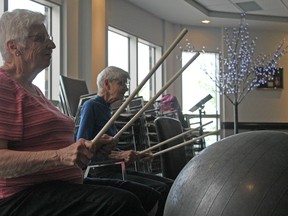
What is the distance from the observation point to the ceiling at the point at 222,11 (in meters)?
7.21

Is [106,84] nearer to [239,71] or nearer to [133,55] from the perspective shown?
[239,71]

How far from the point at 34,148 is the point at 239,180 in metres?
0.69

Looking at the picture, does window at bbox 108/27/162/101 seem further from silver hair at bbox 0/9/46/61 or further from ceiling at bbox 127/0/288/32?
silver hair at bbox 0/9/46/61

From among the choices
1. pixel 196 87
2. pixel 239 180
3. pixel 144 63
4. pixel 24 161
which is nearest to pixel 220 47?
pixel 196 87

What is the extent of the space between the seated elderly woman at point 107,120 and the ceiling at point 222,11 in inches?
183

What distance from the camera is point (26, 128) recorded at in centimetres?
137

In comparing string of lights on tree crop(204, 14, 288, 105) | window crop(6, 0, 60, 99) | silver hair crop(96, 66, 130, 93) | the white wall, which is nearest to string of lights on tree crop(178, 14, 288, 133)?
string of lights on tree crop(204, 14, 288, 105)

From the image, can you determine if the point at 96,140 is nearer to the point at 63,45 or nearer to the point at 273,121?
the point at 63,45

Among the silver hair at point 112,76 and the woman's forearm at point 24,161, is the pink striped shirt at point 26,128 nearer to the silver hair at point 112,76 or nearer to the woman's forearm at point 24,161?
the woman's forearm at point 24,161

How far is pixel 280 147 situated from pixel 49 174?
0.75m

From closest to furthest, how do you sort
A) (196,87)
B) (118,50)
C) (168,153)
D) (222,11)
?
(168,153) → (118,50) → (222,11) → (196,87)

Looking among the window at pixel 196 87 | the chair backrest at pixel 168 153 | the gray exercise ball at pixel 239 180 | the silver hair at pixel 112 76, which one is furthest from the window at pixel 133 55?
the gray exercise ball at pixel 239 180

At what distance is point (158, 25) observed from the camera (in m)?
8.02

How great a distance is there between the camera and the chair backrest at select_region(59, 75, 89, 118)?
3.85m
